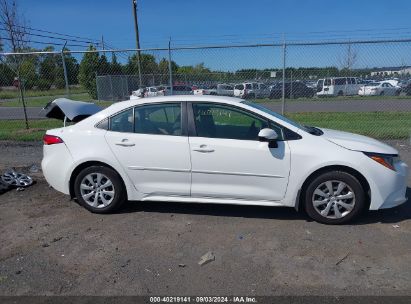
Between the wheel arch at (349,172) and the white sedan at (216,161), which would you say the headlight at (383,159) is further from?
the wheel arch at (349,172)

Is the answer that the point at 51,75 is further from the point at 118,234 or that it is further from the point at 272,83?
the point at 118,234

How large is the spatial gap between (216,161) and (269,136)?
0.68 meters

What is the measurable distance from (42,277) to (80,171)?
5.69 ft

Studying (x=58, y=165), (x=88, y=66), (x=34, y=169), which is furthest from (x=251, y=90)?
(x=88, y=66)

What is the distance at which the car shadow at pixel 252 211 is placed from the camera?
4.61 m

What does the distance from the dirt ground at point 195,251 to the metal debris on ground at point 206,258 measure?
1.9 inches

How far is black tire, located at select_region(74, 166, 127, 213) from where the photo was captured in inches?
188

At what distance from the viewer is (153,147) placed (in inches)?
181

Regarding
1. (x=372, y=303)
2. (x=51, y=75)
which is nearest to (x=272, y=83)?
(x=372, y=303)

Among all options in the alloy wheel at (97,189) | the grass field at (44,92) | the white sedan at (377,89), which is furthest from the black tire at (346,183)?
the grass field at (44,92)

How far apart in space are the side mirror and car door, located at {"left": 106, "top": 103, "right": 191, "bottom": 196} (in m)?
0.89

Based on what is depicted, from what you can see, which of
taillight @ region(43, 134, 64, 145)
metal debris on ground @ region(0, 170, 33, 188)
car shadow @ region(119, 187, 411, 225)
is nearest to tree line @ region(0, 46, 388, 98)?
metal debris on ground @ region(0, 170, 33, 188)

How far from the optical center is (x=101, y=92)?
1556cm

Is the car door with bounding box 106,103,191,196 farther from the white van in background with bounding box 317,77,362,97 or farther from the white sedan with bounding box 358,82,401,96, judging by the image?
the white sedan with bounding box 358,82,401,96
